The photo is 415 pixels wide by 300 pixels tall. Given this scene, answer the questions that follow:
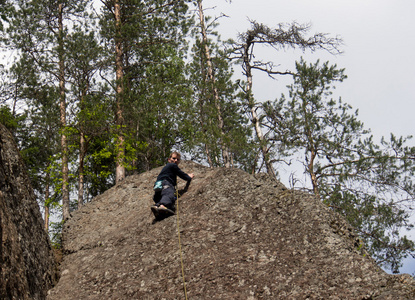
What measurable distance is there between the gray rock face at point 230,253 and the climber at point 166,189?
22cm

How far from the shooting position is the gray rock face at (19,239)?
16.5 feet

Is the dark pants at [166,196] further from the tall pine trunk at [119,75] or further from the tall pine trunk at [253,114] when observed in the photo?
the tall pine trunk at [119,75]

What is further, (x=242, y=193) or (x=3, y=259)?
(x=242, y=193)

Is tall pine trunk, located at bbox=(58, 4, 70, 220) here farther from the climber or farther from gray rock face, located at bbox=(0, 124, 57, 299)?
gray rock face, located at bbox=(0, 124, 57, 299)

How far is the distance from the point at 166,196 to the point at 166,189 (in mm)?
232

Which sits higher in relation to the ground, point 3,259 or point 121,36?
point 121,36

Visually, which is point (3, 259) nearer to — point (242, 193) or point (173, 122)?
point (242, 193)

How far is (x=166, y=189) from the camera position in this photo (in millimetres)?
8195

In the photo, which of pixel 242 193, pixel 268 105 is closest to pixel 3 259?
pixel 242 193

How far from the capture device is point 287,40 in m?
15.5

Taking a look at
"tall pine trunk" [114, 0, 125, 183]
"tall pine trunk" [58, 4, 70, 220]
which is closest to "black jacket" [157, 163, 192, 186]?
"tall pine trunk" [114, 0, 125, 183]

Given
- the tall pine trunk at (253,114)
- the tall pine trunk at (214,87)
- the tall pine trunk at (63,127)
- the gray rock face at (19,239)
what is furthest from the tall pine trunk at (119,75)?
the gray rock face at (19,239)

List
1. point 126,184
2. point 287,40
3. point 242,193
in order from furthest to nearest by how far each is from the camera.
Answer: point 287,40 → point 126,184 → point 242,193

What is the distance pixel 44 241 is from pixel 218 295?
10.9 ft
